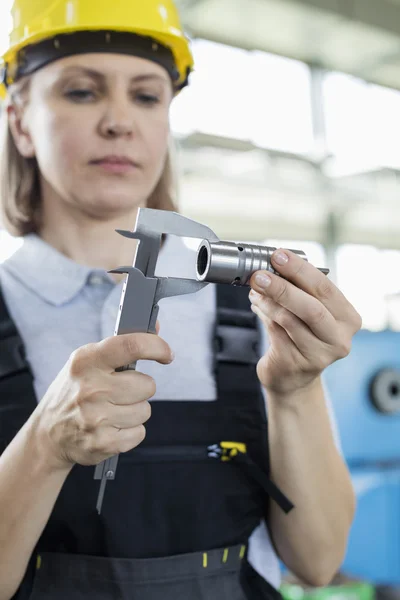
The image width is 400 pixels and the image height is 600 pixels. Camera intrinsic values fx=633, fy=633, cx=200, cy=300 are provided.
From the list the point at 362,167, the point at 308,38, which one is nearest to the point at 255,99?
the point at 308,38

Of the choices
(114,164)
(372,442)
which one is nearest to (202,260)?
(114,164)

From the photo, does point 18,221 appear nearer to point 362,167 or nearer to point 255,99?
point 255,99

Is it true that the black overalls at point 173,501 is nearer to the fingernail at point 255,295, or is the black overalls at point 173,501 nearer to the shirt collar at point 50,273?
the shirt collar at point 50,273

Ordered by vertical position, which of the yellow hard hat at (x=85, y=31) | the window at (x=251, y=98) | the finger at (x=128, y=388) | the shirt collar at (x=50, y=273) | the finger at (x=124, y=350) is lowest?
the finger at (x=128, y=388)

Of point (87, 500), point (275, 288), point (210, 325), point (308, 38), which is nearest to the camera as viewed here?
point (275, 288)

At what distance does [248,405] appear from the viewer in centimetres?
86

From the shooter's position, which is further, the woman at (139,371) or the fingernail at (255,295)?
the woman at (139,371)

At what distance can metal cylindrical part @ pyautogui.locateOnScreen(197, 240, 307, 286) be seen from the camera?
54 cm

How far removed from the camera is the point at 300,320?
61 centimetres

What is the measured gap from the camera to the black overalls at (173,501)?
0.76m

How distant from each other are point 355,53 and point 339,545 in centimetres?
483

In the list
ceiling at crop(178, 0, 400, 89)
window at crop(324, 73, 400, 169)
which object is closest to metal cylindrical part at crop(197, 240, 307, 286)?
ceiling at crop(178, 0, 400, 89)

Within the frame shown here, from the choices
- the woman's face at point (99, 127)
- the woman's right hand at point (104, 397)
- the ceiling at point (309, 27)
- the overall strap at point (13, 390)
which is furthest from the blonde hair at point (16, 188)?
the ceiling at point (309, 27)

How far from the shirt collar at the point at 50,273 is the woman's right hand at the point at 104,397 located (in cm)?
29
